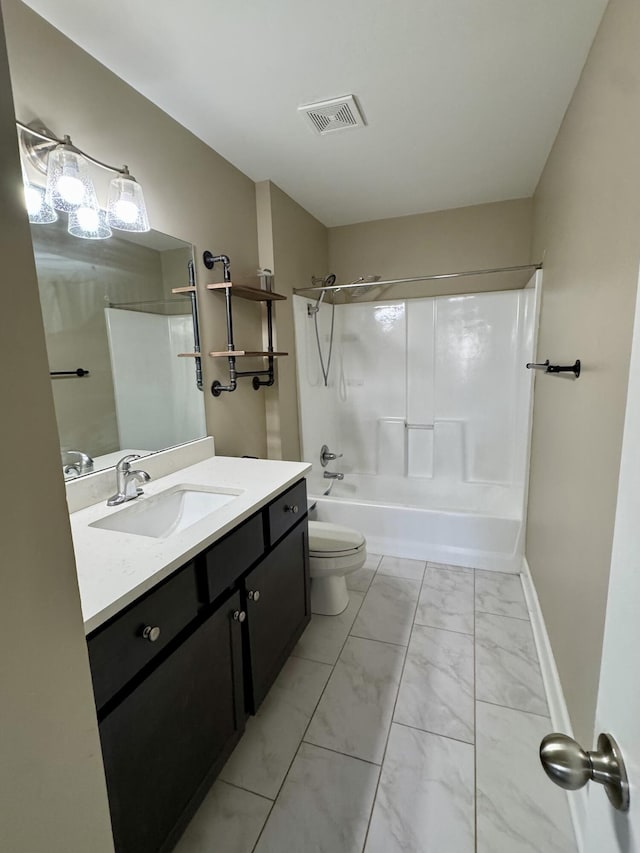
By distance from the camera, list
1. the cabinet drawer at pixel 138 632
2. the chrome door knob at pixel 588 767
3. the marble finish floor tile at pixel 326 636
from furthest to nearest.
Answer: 1. the marble finish floor tile at pixel 326 636
2. the cabinet drawer at pixel 138 632
3. the chrome door knob at pixel 588 767

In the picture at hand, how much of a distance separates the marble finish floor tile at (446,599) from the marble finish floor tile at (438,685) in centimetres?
7

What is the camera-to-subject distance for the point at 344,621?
2.09 meters

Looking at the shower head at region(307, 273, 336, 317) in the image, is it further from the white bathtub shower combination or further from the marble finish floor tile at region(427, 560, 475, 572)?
the marble finish floor tile at region(427, 560, 475, 572)

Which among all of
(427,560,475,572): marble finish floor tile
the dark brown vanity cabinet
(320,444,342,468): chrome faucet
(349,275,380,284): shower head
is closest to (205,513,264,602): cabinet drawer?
the dark brown vanity cabinet

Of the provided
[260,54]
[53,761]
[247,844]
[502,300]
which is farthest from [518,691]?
[260,54]

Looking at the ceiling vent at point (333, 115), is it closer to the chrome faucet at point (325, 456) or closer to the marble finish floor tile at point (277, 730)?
the chrome faucet at point (325, 456)

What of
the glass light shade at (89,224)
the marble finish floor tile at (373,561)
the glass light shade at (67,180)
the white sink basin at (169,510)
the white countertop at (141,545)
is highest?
the glass light shade at (67,180)

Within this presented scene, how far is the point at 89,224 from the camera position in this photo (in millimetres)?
1418

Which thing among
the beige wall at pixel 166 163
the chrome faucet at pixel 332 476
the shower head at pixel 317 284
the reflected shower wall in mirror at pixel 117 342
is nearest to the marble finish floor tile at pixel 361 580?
the chrome faucet at pixel 332 476

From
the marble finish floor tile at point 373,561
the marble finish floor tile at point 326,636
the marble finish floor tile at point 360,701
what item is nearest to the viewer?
the marble finish floor tile at point 360,701

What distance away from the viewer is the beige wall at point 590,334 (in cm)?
104

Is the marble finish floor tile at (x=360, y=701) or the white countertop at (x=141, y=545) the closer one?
the white countertop at (x=141, y=545)

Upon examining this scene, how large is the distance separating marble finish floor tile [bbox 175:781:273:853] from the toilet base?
90 centimetres

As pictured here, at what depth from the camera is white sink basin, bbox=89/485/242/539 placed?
1411 millimetres
